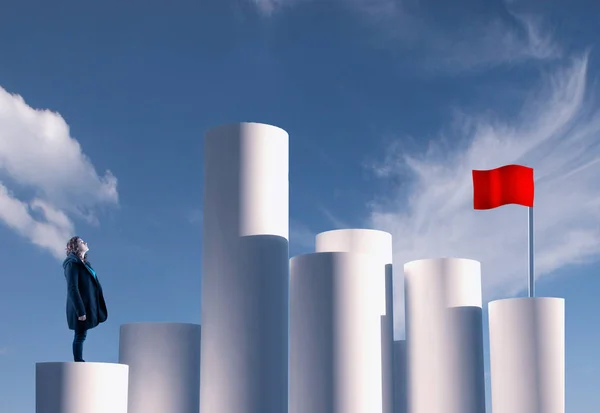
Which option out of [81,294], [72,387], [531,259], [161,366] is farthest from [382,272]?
[72,387]

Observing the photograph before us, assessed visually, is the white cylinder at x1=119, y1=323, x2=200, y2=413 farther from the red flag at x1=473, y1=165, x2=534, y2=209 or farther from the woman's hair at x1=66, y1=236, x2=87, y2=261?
the red flag at x1=473, y1=165, x2=534, y2=209

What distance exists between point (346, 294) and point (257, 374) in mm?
1326

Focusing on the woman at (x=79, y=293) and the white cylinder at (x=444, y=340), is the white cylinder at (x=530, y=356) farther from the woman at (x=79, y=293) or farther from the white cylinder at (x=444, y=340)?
the woman at (x=79, y=293)

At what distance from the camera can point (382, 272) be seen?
1020 centimetres

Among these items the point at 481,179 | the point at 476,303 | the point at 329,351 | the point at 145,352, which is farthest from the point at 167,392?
the point at 481,179

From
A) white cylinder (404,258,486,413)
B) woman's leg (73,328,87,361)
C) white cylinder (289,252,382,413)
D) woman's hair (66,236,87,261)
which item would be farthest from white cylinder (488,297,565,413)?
woman's hair (66,236,87,261)

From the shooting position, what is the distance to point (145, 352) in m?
10.4

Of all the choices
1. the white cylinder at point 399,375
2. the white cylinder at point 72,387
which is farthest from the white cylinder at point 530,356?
the white cylinder at point 72,387

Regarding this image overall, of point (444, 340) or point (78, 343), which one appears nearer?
point (78, 343)

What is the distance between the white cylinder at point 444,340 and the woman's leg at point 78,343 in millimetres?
4244

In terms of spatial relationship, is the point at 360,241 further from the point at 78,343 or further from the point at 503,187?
the point at 78,343

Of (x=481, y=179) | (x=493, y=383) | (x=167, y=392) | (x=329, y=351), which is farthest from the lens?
(x=481, y=179)

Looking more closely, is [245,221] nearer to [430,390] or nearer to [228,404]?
[228,404]

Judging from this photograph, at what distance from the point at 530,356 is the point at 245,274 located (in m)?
4.01
